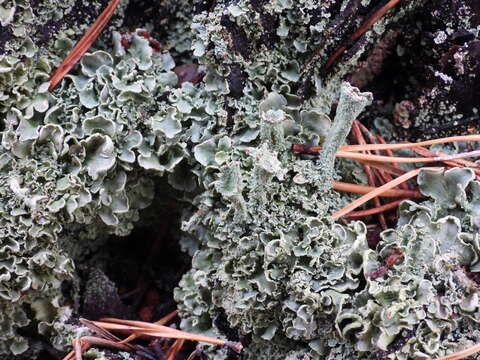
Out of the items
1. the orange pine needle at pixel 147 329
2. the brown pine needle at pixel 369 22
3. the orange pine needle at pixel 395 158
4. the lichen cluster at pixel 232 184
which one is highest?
the brown pine needle at pixel 369 22

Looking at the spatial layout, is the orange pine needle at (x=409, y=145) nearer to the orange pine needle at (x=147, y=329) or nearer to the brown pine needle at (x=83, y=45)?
the orange pine needle at (x=147, y=329)

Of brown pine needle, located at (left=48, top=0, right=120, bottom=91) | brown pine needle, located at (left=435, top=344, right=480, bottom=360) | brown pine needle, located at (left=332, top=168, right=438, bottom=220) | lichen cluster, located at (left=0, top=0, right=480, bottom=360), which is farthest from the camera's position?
brown pine needle, located at (left=48, top=0, right=120, bottom=91)

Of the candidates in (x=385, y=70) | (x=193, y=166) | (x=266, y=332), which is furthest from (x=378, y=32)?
(x=266, y=332)

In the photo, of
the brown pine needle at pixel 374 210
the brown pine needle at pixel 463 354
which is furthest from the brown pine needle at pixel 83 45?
the brown pine needle at pixel 463 354

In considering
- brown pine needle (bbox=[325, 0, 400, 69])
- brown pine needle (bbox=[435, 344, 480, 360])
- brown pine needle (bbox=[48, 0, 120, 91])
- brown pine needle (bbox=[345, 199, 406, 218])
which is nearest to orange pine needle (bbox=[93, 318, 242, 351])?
brown pine needle (bbox=[345, 199, 406, 218])

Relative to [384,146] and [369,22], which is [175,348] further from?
[369,22]

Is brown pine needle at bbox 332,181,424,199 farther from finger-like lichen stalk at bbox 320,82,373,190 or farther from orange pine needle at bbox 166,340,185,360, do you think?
orange pine needle at bbox 166,340,185,360

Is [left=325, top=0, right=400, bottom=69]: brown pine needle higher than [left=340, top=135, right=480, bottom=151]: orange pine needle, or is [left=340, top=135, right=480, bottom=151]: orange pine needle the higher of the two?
[left=325, top=0, right=400, bottom=69]: brown pine needle

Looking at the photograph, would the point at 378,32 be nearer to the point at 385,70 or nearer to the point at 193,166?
the point at 385,70
